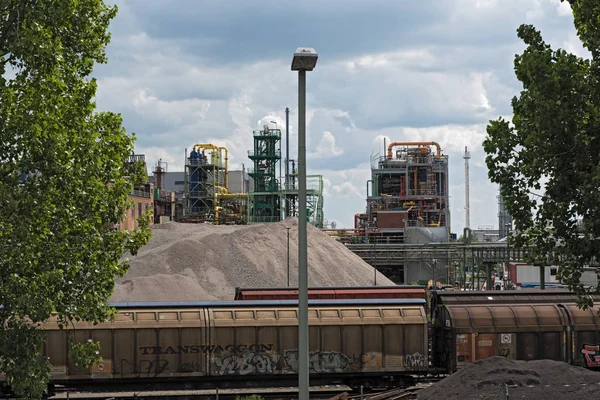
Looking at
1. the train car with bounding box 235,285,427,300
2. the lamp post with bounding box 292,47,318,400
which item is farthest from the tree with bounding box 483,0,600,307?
the train car with bounding box 235,285,427,300

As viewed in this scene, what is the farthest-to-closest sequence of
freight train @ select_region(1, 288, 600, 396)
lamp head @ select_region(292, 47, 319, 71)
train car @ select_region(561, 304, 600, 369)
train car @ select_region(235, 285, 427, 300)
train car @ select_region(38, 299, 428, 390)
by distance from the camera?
1. train car @ select_region(235, 285, 427, 300)
2. train car @ select_region(561, 304, 600, 369)
3. freight train @ select_region(1, 288, 600, 396)
4. train car @ select_region(38, 299, 428, 390)
5. lamp head @ select_region(292, 47, 319, 71)

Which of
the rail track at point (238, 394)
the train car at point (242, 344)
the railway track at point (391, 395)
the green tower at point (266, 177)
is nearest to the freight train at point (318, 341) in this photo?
the train car at point (242, 344)

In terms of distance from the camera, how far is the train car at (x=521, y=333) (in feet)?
88.2

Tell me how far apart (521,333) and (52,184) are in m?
20.1

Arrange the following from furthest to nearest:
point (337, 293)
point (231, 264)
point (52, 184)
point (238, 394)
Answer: point (231, 264) → point (337, 293) → point (238, 394) → point (52, 184)

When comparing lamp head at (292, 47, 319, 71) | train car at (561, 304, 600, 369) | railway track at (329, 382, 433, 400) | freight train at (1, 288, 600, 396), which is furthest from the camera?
train car at (561, 304, 600, 369)

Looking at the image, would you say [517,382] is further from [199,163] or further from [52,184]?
[199,163]

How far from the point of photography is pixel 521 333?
27219 mm

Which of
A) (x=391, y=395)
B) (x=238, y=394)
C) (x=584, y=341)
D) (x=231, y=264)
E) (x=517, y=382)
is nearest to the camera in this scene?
(x=517, y=382)

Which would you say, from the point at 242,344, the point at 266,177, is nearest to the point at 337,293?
the point at 242,344

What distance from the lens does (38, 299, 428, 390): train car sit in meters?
25.1

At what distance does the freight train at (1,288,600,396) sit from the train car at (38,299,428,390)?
1.5 inches

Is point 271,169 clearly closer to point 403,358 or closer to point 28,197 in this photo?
point 403,358

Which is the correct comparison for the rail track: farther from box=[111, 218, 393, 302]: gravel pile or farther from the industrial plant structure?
the industrial plant structure
